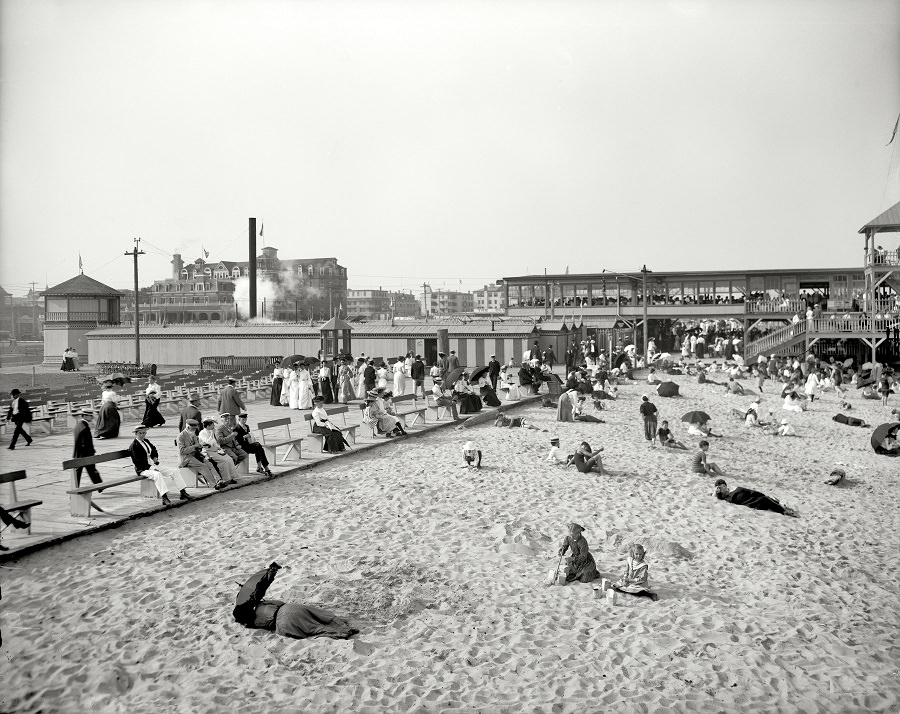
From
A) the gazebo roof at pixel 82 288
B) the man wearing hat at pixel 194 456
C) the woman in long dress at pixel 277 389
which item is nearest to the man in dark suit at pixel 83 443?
the man wearing hat at pixel 194 456

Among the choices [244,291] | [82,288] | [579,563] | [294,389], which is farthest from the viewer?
[244,291]

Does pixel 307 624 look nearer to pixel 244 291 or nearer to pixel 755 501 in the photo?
pixel 755 501

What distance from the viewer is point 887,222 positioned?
105ft

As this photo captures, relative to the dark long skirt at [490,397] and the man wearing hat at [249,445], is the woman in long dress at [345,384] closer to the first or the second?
the dark long skirt at [490,397]

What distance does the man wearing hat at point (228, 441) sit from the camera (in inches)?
464

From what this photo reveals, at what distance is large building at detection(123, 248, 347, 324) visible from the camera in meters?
69.4

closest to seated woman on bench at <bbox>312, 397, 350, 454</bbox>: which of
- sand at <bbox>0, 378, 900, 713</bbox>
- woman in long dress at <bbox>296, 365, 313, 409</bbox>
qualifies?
sand at <bbox>0, 378, 900, 713</bbox>

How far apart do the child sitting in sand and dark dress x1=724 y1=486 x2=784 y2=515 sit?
4081 mm

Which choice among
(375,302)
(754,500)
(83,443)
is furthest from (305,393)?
(375,302)

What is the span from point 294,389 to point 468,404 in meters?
→ 4.71

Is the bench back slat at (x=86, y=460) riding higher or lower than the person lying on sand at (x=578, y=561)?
higher

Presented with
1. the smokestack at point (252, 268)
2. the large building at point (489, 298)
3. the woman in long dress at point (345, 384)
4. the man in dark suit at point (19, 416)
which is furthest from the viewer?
the large building at point (489, 298)

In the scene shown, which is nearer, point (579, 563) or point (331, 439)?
point (579, 563)

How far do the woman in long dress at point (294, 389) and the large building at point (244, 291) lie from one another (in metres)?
41.7
